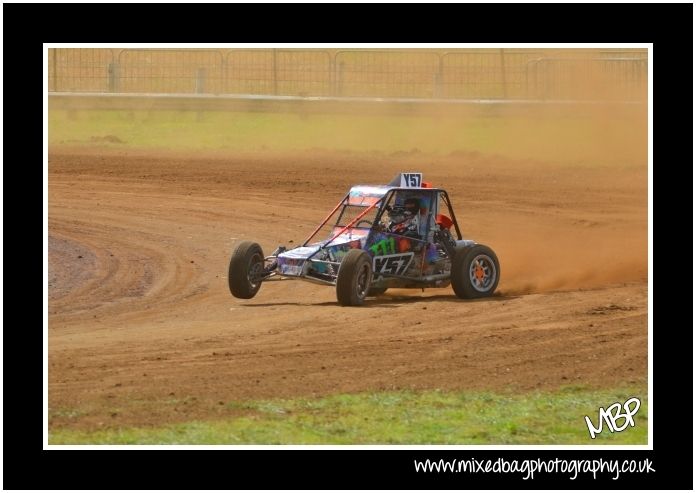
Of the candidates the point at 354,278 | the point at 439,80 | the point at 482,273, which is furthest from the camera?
the point at 439,80

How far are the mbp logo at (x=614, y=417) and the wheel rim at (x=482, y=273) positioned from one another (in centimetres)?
453

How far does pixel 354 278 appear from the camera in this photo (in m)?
13.9

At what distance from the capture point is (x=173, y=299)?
15227 mm

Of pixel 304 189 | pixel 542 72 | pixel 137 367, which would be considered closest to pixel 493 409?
pixel 137 367

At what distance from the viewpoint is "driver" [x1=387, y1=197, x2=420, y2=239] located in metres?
15.1

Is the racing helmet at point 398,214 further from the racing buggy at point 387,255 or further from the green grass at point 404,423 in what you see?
the green grass at point 404,423

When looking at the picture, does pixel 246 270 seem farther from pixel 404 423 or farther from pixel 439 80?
pixel 439 80

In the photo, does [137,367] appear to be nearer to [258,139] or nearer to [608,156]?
[608,156]

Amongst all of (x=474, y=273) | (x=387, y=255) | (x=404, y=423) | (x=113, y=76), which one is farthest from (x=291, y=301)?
(x=113, y=76)

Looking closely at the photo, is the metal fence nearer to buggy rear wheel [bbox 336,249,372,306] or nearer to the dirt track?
the dirt track

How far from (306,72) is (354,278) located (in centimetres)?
1683

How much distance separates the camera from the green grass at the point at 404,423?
9344mm

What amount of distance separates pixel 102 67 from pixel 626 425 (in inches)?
893

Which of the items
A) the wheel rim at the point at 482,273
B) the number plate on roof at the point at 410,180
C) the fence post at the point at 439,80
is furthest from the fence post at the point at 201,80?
the wheel rim at the point at 482,273
